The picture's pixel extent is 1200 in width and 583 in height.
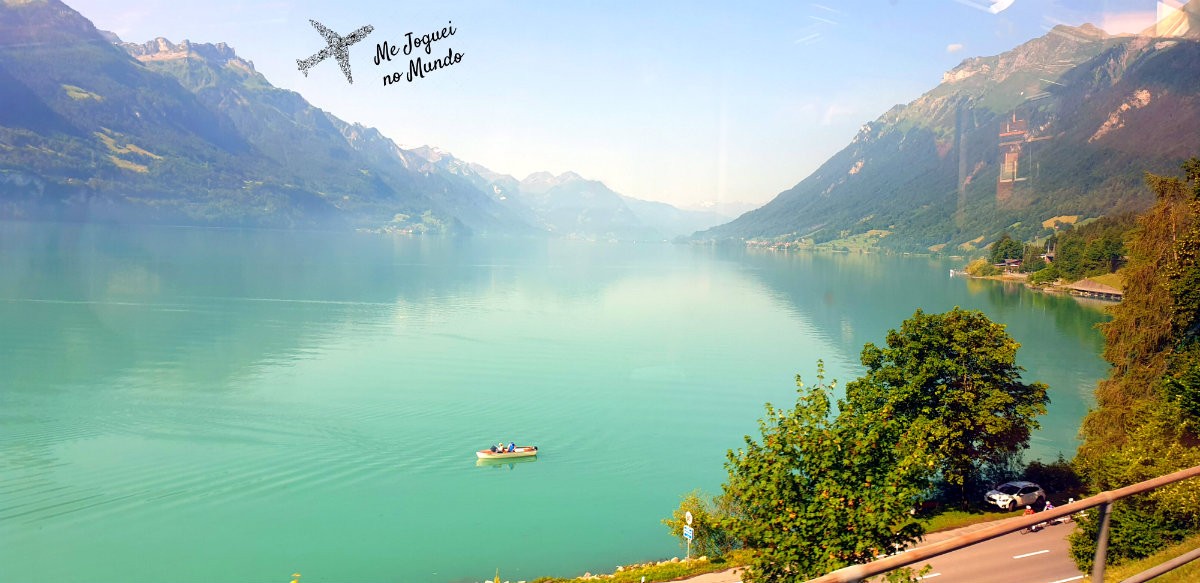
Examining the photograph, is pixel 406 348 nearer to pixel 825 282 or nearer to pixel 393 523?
pixel 393 523

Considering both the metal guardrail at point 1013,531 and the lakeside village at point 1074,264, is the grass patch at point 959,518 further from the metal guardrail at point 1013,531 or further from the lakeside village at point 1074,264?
the lakeside village at point 1074,264

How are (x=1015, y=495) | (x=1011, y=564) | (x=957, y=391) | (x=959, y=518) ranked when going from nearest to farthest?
(x=1011, y=564), (x=959, y=518), (x=1015, y=495), (x=957, y=391)

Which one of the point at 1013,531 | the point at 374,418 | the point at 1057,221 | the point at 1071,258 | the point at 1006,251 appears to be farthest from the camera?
the point at 1057,221

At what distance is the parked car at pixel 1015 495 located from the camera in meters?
23.1

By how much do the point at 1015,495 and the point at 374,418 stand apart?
27.7 metres

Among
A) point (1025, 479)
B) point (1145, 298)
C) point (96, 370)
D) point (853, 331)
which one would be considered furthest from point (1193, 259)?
point (96, 370)

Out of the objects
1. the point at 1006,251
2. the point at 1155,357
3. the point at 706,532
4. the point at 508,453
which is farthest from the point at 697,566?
the point at 1006,251

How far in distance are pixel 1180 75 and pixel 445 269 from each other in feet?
605

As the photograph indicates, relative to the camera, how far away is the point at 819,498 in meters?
11.9

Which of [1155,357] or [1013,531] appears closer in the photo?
[1013,531]

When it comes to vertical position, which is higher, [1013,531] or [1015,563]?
[1013,531]

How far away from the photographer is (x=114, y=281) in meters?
82.1

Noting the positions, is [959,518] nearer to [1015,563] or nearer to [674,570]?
[1015,563]

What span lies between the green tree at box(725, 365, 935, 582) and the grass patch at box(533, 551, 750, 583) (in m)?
6.26
